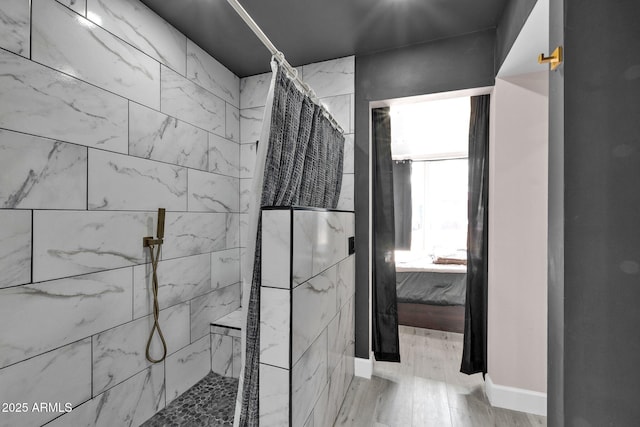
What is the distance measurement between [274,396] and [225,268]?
1417 mm

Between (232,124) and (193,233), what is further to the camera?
(232,124)

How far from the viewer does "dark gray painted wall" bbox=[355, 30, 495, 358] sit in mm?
2047

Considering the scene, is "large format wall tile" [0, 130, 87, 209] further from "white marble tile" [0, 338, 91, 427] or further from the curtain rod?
the curtain rod

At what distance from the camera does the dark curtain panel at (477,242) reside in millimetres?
2143

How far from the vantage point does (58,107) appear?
1305mm

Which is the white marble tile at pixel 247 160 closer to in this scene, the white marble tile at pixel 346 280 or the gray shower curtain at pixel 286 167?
the gray shower curtain at pixel 286 167

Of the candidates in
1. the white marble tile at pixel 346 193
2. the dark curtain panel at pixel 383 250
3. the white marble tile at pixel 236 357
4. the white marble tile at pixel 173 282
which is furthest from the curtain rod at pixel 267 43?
the white marble tile at pixel 236 357

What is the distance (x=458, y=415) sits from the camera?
1.86m

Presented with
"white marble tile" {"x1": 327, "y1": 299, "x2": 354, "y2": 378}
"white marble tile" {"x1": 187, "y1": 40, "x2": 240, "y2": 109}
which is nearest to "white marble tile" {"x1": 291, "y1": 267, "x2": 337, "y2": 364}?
"white marble tile" {"x1": 327, "y1": 299, "x2": 354, "y2": 378}

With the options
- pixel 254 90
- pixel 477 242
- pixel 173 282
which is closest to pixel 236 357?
pixel 173 282

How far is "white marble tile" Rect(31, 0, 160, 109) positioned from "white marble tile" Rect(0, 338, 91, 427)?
4.31ft

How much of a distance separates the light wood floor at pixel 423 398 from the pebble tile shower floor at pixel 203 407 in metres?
0.75

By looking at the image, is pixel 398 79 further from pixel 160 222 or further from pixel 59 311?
pixel 59 311
